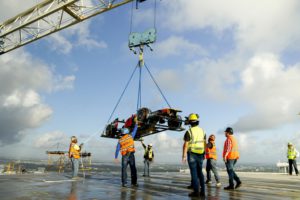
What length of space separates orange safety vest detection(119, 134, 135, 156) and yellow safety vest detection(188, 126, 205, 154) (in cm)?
315

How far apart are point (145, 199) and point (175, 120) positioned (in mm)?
8947

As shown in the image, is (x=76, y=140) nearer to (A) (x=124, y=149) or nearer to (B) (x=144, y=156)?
(A) (x=124, y=149)

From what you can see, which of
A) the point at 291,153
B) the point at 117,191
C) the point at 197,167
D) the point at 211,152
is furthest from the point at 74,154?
the point at 291,153

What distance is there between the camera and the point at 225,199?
705 centimetres

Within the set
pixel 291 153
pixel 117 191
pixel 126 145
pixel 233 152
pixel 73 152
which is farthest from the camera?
pixel 291 153

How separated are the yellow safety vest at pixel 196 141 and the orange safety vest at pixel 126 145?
3148mm

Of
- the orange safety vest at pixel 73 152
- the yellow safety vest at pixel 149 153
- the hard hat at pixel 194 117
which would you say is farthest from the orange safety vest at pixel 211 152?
the yellow safety vest at pixel 149 153

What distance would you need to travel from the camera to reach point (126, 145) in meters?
10.2

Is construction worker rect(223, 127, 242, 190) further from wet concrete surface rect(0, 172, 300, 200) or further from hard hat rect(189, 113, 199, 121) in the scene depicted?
hard hat rect(189, 113, 199, 121)

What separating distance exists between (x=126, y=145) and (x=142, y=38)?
10.0 meters

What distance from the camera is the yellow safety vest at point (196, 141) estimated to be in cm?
748

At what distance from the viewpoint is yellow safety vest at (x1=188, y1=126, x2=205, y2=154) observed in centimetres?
748

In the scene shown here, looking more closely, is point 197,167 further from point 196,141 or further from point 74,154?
point 74,154

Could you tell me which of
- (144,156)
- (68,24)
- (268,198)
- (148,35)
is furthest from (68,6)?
(268,198)
